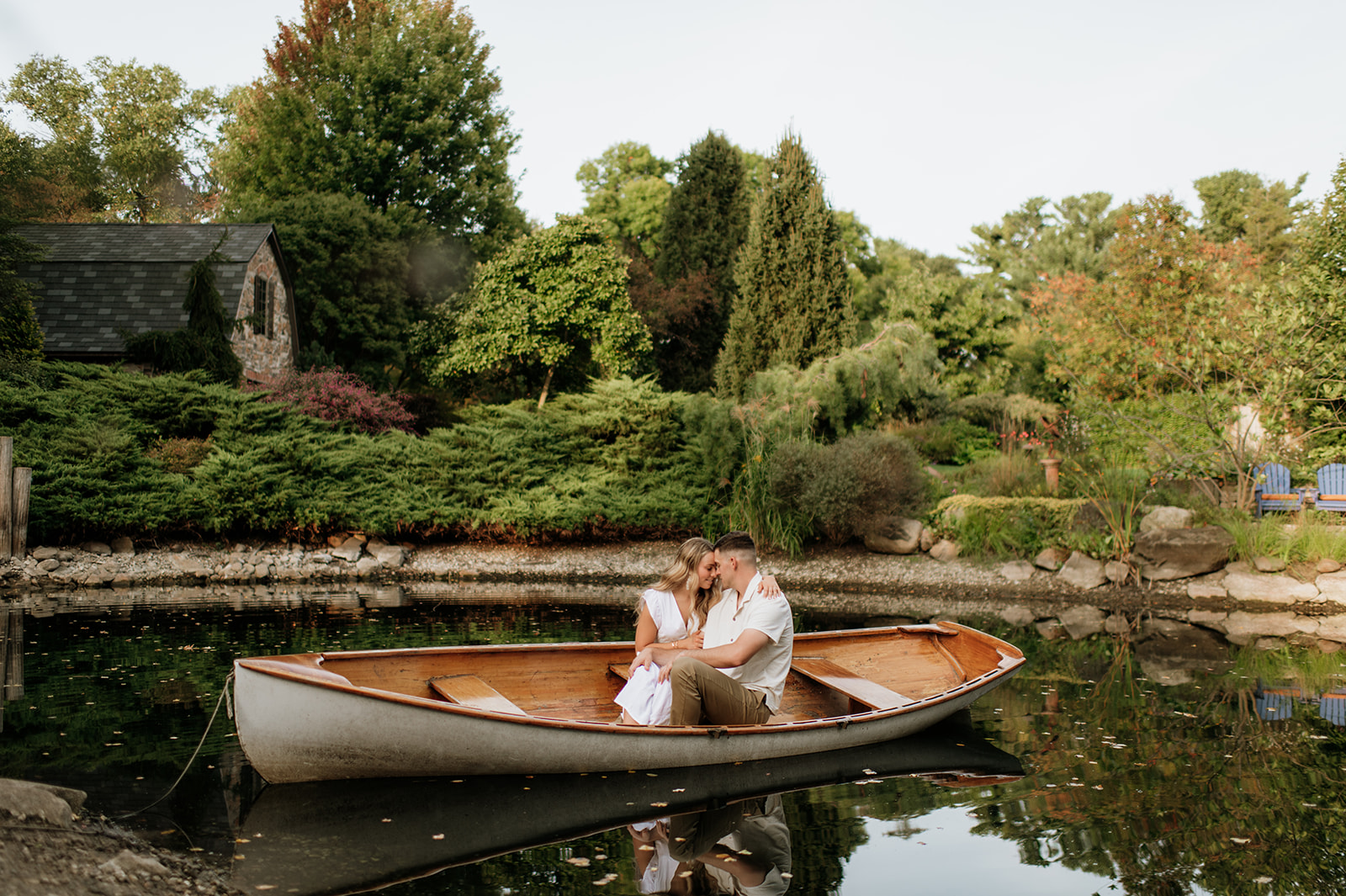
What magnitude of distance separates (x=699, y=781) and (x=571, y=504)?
32.8 feet

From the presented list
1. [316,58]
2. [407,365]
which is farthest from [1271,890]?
[316,58]

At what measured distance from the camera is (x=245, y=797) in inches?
201

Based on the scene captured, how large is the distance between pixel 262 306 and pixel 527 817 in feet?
63.1

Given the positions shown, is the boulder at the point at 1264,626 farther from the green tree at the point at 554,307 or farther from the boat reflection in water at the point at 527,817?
the green tree at the point at 554,307

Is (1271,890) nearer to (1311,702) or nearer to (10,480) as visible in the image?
(1311,702)

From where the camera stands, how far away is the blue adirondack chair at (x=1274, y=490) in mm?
13305

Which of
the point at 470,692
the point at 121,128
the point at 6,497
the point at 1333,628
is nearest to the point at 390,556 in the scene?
the point at 6,497

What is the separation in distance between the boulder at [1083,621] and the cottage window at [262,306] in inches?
672

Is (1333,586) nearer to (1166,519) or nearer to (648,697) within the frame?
(1166,519)

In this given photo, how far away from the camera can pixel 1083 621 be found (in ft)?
37.4

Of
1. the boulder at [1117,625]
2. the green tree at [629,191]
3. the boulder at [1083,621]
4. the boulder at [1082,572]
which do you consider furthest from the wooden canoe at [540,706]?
the green tree at [629,191]

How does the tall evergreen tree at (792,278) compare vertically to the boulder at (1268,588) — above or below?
above

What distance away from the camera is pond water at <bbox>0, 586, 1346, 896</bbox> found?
14.3ft

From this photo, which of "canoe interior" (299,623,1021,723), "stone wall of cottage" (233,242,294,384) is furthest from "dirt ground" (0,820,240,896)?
"stone wall of cottage" (233,242,294,384)
